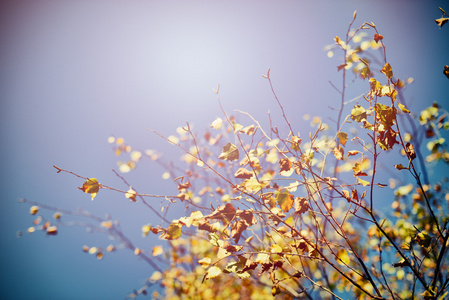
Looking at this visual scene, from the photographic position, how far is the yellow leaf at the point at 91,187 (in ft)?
4.40

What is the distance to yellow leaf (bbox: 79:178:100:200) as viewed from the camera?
1342mm

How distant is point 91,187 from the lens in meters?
1.37

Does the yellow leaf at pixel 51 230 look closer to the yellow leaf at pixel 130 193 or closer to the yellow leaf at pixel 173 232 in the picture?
the yellow leaf at pixel 130 193

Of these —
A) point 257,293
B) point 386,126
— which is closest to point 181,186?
point 386,126

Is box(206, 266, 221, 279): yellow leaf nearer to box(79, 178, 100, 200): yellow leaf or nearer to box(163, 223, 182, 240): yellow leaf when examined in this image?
box(163, 223, 182, 240): yellow leaf

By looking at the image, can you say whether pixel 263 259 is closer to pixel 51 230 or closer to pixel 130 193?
pixel 130 193

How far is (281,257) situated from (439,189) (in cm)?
432

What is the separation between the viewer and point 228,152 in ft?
4.57

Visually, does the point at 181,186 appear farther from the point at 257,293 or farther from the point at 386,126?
the point at 257,293

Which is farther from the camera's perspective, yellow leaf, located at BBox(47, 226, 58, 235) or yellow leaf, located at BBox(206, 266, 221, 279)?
yellow leaf, located at BBox(47, 226, 58, 235)

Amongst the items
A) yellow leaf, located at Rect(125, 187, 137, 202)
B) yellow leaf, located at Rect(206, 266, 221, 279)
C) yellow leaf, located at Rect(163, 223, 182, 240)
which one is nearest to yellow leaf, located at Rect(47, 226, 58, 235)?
yellow leaf, located at Rect(125, 187, 137, 202)

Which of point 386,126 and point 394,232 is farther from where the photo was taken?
point 394,232

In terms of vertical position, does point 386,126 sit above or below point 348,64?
below

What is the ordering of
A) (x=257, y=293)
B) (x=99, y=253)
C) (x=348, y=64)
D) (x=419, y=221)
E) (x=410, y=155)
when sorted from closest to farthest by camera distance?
(x=410, y=155) < (x=348, y=64) < (x=419, y=221) < (x=99, y=253) < (x=257, y=293)
